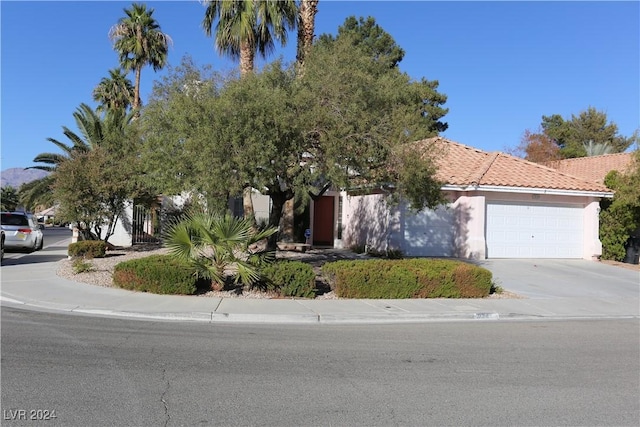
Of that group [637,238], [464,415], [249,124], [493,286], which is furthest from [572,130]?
[464,415]

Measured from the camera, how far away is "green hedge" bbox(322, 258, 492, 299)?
1218 cm

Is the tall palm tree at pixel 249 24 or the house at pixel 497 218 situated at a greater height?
the tall palm tree at pixel 249 24

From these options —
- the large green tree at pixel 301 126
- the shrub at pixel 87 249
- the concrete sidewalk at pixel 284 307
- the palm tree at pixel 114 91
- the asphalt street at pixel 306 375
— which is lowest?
the asphalt street at pixel 306 375

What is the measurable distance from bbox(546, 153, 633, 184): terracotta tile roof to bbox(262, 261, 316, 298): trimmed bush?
17507mm

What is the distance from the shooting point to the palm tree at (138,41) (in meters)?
31.7

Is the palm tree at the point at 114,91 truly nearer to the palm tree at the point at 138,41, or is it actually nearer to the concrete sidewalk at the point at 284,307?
the palm tree at the point at 138,41

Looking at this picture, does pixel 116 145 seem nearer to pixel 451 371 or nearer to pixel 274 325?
pixel 274 325

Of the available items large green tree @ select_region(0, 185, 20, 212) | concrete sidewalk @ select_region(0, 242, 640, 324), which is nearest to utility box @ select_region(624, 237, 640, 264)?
concrete sidewalk @ select_region(0, 242, 640, 324)

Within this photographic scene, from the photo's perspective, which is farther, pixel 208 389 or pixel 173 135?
pixel 173 135

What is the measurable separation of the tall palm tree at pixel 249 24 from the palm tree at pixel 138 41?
13.3 m

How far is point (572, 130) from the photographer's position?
156 ft

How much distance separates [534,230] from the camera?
20.7m

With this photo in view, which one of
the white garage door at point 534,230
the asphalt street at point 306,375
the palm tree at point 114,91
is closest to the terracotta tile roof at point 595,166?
the white garage door at point 534,230

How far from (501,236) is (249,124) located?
43.0 ft
